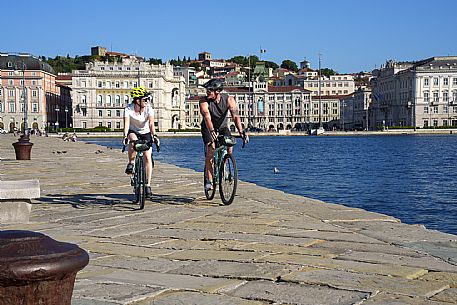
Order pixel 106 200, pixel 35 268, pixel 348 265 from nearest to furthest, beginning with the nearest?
1. pixel 35 268
2. pixel 348 265
3. pixel 106 200

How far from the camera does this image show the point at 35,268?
2074 mm

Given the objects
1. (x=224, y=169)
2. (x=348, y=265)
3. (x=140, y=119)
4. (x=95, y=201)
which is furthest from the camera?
(x=95, y=201)

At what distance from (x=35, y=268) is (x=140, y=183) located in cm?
553

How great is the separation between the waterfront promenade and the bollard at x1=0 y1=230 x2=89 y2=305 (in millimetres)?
1194

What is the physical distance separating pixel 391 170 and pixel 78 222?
848 inches

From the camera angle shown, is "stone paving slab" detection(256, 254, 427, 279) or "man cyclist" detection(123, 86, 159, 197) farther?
"man cyclist" detection(123, 86, 159, 197)

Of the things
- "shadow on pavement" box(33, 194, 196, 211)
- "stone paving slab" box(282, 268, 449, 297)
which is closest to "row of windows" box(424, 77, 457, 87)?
"shadow on pavement" box(33, 194, 196, 211)

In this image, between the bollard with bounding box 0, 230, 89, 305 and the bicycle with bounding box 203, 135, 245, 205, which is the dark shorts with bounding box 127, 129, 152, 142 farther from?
the bollard with bounding box 0, 230, 89, 305

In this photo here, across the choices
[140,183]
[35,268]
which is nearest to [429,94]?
[140,183]

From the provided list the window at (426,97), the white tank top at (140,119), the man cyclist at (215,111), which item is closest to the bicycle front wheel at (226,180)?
the man cyclist at (215,111)

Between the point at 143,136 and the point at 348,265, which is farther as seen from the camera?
the point at 143,136

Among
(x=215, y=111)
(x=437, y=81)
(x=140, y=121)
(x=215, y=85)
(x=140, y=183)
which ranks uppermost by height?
(x=437, y=81)

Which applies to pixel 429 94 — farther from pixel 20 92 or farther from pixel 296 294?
pixel 296 294

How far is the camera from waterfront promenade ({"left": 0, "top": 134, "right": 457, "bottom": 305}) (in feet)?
11.8
